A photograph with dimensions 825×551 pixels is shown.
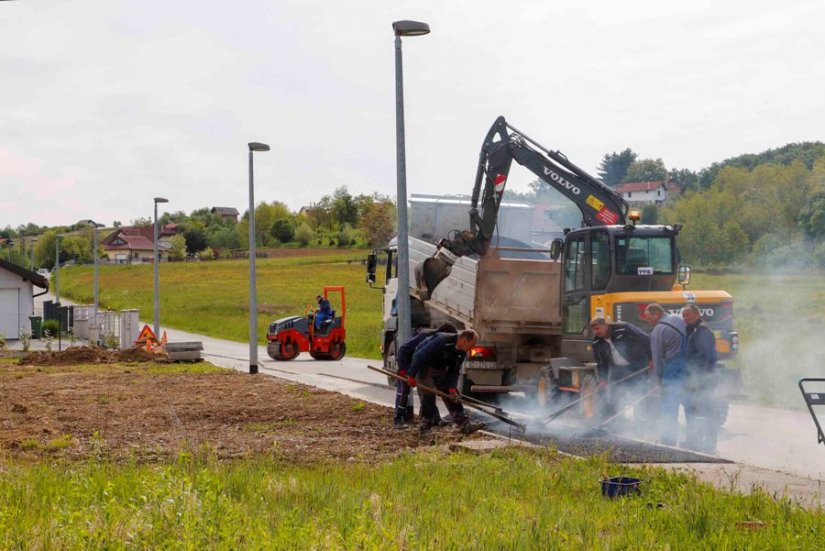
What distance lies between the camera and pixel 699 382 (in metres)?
14.0

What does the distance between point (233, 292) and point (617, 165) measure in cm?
8900

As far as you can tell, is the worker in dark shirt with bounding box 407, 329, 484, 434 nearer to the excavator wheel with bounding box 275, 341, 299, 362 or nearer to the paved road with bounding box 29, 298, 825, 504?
the paved road with bounding box 29, 298, 825, 504

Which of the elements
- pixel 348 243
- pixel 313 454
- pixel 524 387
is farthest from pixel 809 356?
pixel 348 243

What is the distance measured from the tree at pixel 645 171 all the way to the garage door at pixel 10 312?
11720cm

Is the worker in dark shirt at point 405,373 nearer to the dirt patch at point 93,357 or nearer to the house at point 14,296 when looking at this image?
the dirt patch at point 93,357

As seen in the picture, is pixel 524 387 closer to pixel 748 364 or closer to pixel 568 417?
pixel 568 417

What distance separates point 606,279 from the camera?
1711 centimetres

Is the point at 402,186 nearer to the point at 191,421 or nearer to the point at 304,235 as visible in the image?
the point at 191,421

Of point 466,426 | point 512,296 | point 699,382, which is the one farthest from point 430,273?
point 699,382

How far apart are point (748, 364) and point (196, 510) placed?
65.3 ft

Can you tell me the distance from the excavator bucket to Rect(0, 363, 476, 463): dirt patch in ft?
8.95

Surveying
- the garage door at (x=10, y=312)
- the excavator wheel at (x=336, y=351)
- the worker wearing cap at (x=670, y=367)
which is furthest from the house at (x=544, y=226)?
the garage door at (x=10, y=312)

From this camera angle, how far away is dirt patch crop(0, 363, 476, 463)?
506 inches

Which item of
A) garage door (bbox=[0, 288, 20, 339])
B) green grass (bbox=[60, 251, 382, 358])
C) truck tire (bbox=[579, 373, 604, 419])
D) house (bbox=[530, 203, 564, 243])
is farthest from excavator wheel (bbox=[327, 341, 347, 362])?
A: garage door (bbox=[0, 288, 20, 339])
